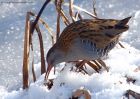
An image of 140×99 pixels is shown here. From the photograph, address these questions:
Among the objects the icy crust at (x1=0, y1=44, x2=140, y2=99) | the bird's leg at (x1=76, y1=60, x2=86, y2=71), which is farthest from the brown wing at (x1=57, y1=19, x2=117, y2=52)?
the icy crust at (x1=0, y1=44, x2=140, y2=99)

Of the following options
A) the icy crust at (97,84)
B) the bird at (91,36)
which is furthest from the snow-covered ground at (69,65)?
the bird at (91,36)

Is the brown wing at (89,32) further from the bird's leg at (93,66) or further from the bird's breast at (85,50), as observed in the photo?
the bird's leg at (93,66)

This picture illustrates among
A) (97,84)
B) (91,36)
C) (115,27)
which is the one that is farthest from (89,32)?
(97,84)

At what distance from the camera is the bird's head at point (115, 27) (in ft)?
10.8

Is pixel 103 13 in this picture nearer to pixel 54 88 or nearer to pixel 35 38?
pixel 35 38

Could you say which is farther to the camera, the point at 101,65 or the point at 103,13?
the point at 103,13

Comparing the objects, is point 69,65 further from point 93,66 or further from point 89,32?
point 89,32

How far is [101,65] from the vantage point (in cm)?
307

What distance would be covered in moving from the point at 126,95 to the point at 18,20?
2.70 m

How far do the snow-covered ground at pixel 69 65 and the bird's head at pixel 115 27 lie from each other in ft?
0.40

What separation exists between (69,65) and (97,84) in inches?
20.6

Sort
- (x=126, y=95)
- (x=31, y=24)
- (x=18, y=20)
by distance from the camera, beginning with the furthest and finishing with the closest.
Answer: (x=18, y=20) < (x=31, y=24) < (x=126, y=95)

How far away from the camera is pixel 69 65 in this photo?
123 inches

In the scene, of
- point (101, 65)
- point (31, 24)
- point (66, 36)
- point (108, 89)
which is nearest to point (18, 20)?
point (31, 24)
